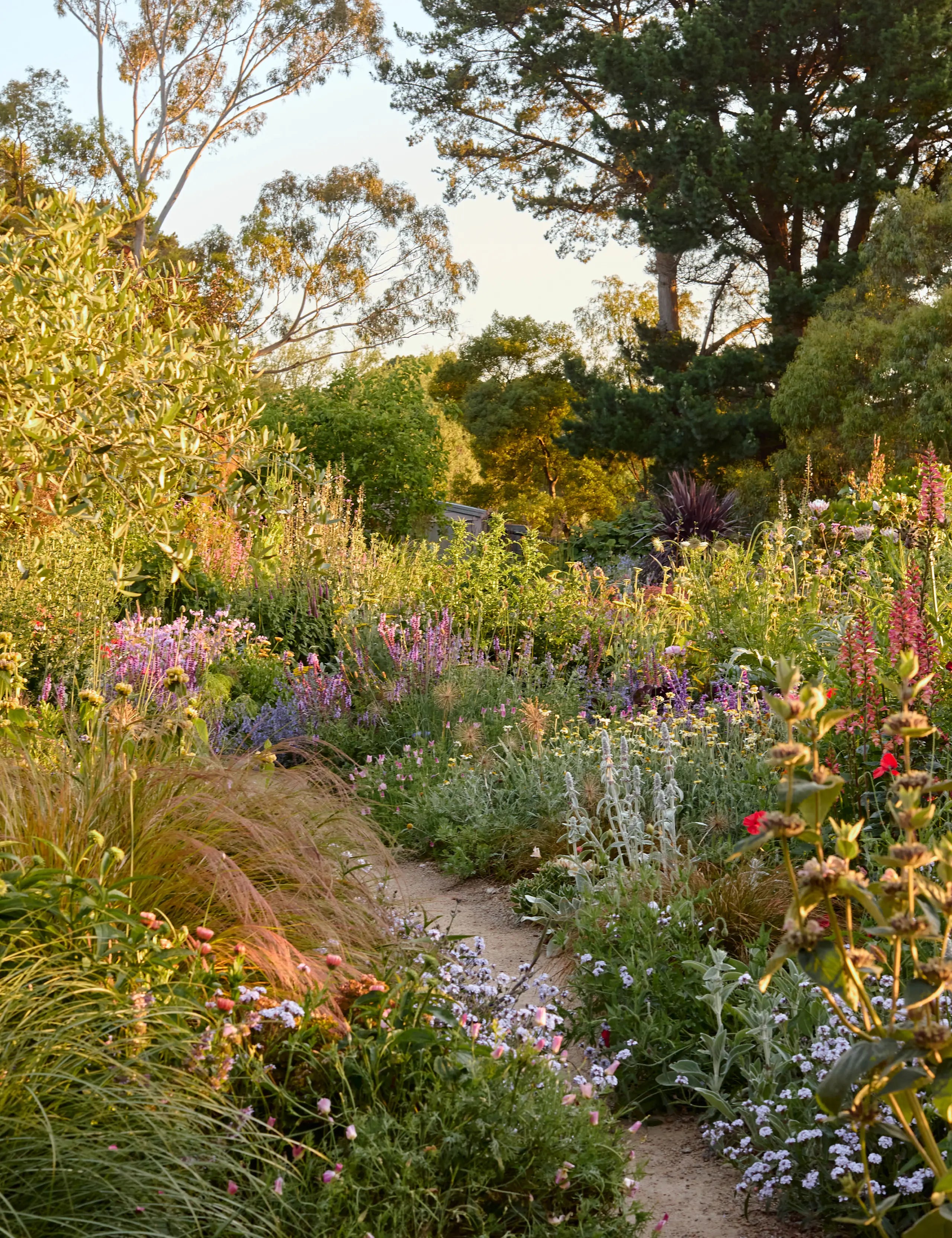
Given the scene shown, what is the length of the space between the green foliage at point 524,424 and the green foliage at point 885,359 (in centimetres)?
1349

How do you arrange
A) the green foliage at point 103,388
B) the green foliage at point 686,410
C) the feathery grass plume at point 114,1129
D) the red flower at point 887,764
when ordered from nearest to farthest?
the feathery grass plume at point 114,1129, the green foliage at point 103,388, the red flower at point 887,764, the green foliage at point 686,410

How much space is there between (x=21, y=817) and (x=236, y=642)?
5786 millimetres

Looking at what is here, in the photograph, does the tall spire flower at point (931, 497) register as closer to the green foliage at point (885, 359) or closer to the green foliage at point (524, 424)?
the green foliage at point (885, 359)

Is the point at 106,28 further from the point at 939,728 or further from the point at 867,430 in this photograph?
the point at 939,728

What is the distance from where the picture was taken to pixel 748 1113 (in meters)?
2.62

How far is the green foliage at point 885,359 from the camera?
17.7 metres

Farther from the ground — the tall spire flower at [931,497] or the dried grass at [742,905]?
the tall spire flower at [931,497]

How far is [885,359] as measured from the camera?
59.7 ft

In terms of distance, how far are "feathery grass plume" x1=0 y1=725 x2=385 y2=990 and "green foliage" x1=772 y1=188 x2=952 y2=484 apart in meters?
16.3

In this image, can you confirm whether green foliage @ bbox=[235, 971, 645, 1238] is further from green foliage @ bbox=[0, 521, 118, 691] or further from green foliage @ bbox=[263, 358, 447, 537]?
green foliage @ bbox=[263, 358, 447, 537]

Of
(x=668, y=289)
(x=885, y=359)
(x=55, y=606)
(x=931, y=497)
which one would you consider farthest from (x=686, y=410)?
(x=931, y=497)

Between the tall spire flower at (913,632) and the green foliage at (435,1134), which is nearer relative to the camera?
the green foliage at (435,1134)

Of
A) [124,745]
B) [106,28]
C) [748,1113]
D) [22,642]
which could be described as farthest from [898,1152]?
[106,28]

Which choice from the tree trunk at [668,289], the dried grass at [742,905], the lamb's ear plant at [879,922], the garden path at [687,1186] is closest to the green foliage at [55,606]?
the garden path at [687,1186]
